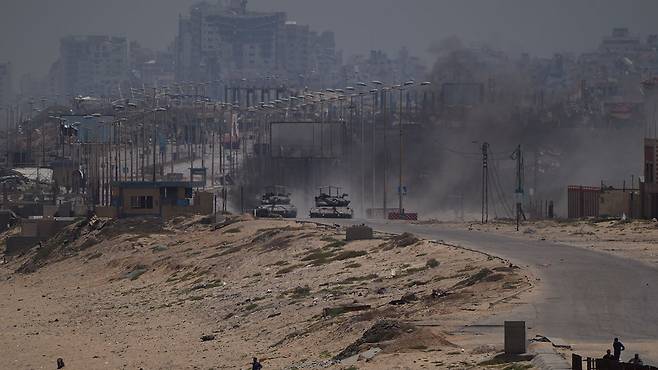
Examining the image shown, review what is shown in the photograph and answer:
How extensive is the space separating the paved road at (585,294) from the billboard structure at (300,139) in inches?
2328

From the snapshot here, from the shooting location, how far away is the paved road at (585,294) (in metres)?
31.2

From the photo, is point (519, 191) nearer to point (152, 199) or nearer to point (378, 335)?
point (152, 199)

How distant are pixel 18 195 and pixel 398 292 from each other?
8380 centimetres

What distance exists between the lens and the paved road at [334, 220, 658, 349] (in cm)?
3123

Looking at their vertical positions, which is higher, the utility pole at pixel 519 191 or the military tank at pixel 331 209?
the utility pole at pixel 519 191

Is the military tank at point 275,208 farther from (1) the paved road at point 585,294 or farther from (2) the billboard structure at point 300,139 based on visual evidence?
(1) the paved road at point 585,294

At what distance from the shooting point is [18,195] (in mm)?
121938

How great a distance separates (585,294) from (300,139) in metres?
77.1

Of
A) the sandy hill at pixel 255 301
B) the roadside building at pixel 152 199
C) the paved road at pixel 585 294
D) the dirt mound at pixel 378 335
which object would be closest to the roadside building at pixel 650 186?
the sandy hill at pixel 255 301

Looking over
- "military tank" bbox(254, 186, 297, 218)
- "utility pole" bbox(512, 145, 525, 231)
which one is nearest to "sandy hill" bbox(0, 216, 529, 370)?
"utility pole" bbox(512, 145, 525, 231)

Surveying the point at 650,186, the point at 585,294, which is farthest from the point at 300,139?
the point at 585,294

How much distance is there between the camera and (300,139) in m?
113

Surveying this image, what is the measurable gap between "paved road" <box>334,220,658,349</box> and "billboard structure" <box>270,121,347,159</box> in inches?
2328

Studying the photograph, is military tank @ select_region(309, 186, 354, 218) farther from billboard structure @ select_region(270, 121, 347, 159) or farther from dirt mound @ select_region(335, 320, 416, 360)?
dirt mound @ select_region(335, 320, 416, 360)
